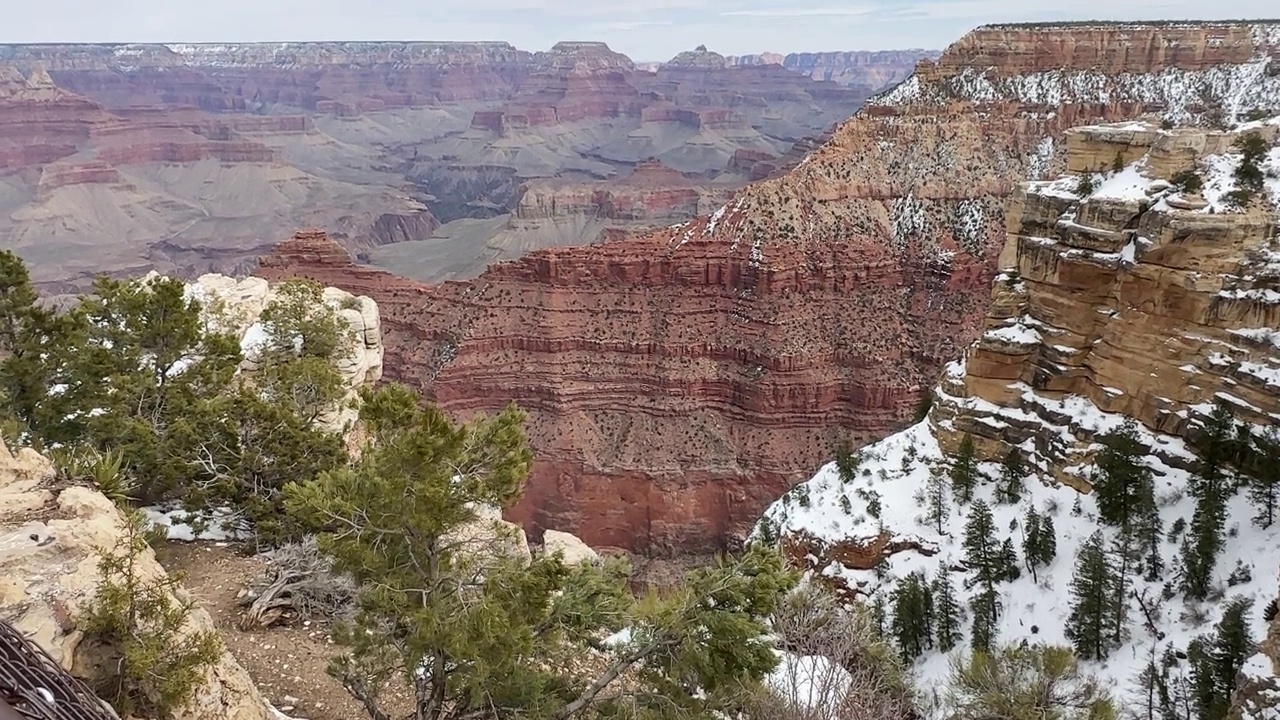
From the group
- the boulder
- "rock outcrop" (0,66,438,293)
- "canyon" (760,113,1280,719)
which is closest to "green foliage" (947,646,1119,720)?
"canyon" (760,113,1280,719)

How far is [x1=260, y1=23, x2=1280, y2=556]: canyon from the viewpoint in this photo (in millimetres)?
54906

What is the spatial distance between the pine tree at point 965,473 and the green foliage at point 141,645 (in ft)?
79.9

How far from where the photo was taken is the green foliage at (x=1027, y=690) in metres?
15.7

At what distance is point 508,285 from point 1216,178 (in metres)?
47.3

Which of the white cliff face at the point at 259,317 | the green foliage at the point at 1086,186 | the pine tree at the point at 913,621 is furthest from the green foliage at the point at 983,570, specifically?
the white cliff face at the point at 259,317

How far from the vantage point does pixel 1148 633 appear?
69.3 feet

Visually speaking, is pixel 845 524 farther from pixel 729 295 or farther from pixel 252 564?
pixel 729 295

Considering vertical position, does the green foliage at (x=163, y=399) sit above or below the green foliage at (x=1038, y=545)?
above

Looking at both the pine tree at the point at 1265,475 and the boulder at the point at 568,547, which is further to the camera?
the boulder at the point at 568,547

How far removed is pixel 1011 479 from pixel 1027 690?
12.2 m

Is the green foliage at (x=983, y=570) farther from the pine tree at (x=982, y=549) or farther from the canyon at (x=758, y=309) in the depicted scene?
the canyon at (x=758, y=309)

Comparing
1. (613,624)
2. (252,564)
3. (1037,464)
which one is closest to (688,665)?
(613,624)

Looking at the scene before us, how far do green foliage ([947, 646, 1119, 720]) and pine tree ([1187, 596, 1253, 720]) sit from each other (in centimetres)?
185

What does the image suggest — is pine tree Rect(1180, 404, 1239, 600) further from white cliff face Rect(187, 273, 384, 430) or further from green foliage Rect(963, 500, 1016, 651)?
white cliff face Rect(187, 273, 384, 430)
